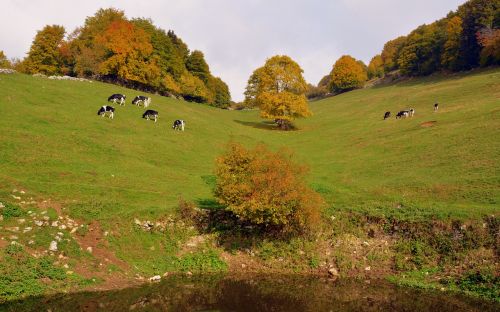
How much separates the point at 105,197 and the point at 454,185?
80.2ft

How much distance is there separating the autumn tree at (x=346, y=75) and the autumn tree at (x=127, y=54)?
201ft

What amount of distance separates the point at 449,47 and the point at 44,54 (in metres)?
81.9

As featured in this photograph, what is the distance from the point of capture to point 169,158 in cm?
3784

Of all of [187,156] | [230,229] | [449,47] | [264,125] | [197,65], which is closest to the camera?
[230,229]

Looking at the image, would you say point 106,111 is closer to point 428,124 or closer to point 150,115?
point 150,115

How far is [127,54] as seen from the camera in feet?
224

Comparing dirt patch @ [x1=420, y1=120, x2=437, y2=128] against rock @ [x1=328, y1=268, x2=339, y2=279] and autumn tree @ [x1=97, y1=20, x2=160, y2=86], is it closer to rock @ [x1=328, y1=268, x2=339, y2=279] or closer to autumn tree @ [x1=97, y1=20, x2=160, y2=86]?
rock @ [x1=328, y1=268, x2=339, y2=279]

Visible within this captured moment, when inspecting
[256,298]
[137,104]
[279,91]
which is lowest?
[256,298]

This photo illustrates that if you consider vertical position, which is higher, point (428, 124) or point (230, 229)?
point (428, 124)

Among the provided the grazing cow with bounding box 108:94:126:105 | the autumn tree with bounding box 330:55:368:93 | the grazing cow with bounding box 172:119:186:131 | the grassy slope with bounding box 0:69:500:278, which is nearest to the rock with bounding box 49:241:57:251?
the grassy slope with bounding box 0:69:500:278

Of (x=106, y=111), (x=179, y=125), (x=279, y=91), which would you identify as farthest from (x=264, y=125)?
(x=106, y=111)

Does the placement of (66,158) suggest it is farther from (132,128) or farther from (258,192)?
(258,192)

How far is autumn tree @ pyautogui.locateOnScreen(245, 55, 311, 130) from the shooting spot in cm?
6053

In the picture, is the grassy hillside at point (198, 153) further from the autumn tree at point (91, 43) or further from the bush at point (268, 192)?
the autumn tree at point (91, 43)
